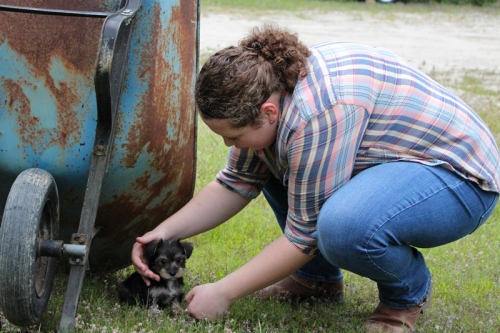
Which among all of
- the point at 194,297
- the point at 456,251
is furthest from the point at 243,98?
the point at 456,251

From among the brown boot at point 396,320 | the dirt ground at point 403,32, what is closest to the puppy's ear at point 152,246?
the brown boot at point 396,320

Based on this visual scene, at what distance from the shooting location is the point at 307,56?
8.15 feet

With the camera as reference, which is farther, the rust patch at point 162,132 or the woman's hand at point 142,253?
the woman's hand at point 142,253

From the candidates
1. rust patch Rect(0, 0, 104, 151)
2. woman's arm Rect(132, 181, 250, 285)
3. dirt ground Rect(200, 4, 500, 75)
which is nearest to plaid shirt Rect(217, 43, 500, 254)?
woman's arm Rect(132, 181, 250, 285)

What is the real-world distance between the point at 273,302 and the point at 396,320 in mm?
561

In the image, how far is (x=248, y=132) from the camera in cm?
243

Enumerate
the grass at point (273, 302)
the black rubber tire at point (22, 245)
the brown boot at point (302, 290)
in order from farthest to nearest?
the brown boot at point (302, 290)
the grass at point (273, 302)
the black rubber tire at point (22, 245)

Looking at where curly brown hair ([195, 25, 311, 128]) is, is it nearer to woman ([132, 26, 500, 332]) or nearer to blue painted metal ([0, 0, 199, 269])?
woman ([132, 26, 500, 332])

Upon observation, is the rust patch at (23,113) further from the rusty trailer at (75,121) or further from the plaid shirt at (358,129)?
the plaid shirt at (358,129)

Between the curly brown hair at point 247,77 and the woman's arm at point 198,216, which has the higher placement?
the curly brown hair at point 247,77

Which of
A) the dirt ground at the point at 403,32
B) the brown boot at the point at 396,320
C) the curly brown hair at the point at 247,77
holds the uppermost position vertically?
the curly brown hair at the point at 247,77

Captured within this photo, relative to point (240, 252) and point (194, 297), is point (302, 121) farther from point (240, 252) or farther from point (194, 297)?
point (240, 252)

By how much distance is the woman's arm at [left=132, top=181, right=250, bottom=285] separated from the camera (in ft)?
9.34

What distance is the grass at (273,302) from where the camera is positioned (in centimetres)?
270
